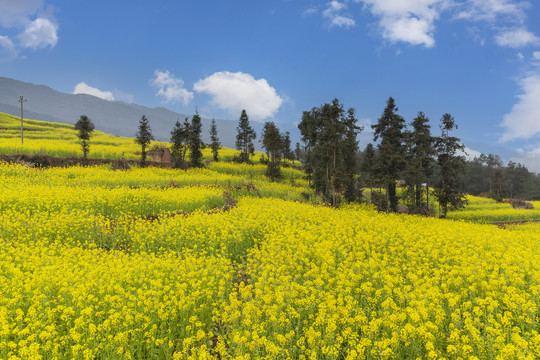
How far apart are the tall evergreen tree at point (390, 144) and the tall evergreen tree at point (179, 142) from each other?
27.1 metres

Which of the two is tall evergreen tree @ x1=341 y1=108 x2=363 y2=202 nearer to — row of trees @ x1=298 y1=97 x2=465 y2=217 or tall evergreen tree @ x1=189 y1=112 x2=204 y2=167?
row of trees @ x1=298 y1=97 x2=465 y2=217

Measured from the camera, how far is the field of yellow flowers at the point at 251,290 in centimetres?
411

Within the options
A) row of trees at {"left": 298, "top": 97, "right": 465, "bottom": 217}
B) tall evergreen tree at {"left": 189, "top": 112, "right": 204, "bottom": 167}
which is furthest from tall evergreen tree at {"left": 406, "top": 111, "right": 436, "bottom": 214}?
tall evergreen tree at {"left": 189, "top": 112, "right": 204, "bottom": 167}

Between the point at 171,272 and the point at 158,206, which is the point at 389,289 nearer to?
the point at 171,272

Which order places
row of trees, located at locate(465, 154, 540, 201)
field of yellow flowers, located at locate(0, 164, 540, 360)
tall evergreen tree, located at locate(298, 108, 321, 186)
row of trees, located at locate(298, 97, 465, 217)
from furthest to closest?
row of trees, located at locate(465, 154, 540, 201)
tall evergreen tree, located at locate(298, 108, 321, 186)
row of trees, located at locate(298, 97, 465, 217)
field of yellow flowers, located at locate(0, 164, 540, 360)

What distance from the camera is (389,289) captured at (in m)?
5.32

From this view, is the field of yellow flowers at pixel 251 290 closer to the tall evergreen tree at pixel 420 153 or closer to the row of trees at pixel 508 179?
the tall evergreen tree at pixel 420 153

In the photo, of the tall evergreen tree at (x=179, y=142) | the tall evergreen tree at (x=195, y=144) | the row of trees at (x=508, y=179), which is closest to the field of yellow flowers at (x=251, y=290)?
the tall evergreen tree at (x=179, y=142)

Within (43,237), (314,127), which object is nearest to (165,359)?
(43,237)

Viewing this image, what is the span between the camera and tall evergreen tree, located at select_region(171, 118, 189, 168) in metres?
39.1

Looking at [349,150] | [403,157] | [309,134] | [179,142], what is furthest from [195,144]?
[403,157]

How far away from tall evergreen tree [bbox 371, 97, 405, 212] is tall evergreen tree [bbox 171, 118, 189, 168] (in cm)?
2713

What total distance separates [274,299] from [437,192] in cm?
2953

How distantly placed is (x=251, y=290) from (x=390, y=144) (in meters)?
26.8
